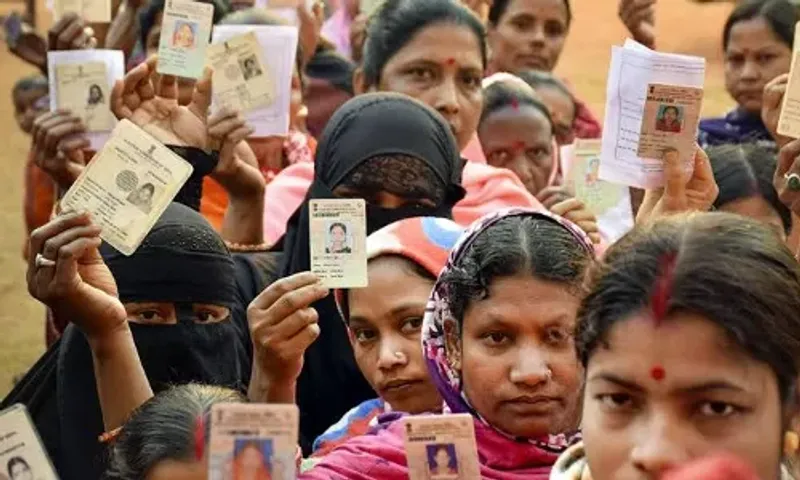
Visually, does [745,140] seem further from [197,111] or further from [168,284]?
[168,284]

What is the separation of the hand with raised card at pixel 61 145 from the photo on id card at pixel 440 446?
8.73 ft

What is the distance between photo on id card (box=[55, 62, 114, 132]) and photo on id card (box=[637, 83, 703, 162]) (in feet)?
6.99

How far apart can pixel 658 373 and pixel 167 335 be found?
77.9 inches

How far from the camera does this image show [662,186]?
389 centimetres

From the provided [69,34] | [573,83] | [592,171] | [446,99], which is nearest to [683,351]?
[592,171]

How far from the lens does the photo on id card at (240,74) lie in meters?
5.74

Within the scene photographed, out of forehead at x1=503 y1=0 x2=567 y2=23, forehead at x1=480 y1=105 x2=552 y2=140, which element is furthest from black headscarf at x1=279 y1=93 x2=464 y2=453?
forehead at x1=503 y1=0 x2=567 y2=23

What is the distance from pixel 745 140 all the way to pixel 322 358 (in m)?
2.57

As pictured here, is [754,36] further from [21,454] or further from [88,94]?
[21,454]

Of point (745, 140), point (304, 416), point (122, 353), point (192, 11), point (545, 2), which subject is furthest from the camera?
point (545, 2)

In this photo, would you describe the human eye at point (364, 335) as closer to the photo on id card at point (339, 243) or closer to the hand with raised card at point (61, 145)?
the photo on id card at point (339, 243)

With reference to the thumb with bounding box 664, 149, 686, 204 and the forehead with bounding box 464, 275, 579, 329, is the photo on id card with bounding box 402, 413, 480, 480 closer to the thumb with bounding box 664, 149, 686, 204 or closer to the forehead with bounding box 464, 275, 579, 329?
the forehead with bounding box 464, 275, 579, 329

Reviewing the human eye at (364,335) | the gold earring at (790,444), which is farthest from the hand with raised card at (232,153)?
the gold earring at (790,444)

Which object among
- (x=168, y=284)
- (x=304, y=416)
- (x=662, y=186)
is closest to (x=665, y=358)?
(x=662, y=186)
